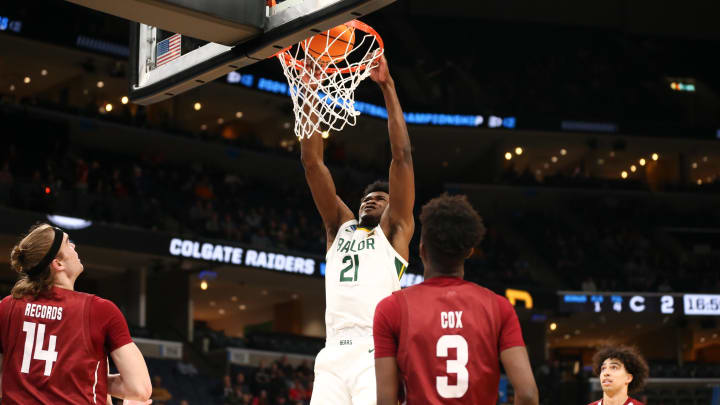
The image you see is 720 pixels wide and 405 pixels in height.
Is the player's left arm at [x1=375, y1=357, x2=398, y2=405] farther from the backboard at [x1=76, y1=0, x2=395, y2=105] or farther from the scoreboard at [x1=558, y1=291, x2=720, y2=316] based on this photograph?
the scoreboard at [x1=558, y1=291, x2=720, y2=316]

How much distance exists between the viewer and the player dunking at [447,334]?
3.62 metres

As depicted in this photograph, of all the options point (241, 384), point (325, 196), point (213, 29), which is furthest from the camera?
point (241, 384)

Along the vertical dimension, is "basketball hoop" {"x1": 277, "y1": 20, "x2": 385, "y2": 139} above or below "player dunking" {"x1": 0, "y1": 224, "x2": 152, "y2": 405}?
above

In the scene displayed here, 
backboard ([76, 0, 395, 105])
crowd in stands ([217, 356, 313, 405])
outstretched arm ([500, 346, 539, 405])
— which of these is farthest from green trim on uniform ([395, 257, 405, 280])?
crowd in stands ([217, 356, 313, 405])

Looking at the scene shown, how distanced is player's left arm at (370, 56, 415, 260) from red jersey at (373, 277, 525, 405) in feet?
5.78

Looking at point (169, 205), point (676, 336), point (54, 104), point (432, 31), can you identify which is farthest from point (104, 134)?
point (676, 336)

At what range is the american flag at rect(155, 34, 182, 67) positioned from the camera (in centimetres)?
594

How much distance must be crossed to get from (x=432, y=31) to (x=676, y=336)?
14.5m

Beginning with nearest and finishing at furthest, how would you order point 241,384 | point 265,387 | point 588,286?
1. point 265,387
2. point 241,384
3. point 588,286

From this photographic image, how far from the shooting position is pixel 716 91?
3816cm

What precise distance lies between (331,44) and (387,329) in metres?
3.15

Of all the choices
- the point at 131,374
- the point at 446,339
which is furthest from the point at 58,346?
the point at 446,339

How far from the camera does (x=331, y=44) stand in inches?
253

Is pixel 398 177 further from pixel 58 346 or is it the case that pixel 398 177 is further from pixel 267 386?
pixel 267 386
